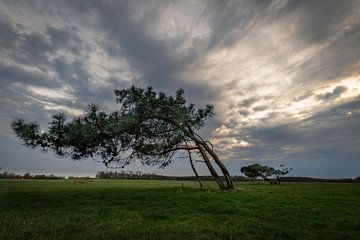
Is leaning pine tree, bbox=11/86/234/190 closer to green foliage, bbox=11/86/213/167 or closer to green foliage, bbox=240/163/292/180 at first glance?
green foliage, bbox=11/86/213/167

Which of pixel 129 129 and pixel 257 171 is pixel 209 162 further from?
pixel 257 171

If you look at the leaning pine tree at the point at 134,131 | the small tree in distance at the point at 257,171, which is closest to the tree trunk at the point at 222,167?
the leaning pine tree at the point at 134,131

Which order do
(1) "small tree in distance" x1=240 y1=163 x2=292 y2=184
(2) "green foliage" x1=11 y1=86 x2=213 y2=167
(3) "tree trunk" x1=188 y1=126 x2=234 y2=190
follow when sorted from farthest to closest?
(1) "small tree in distance" x1=240 y1=163 x2=292 y2=184 → (3) "tree trunk" x1=188 y1=126 x2=234 y2=190 → (2) "green foliage" x1=11 y1=86 x2=213 y2=167

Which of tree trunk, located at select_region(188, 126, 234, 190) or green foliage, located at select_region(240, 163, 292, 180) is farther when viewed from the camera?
green foliage, located at select_region(240, 163, 292, 180)

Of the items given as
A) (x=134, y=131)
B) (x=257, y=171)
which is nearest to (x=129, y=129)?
(x=134, y=131)

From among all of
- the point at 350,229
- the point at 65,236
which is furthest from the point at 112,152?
the point at 350,229

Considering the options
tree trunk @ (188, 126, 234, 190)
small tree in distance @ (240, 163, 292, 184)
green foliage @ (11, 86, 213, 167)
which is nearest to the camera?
green foliage @ (11, 86, 213, 167)

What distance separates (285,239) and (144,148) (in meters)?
17.9

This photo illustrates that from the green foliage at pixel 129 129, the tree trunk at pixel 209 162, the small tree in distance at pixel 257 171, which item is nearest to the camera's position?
the green foliage at pixel 129 129

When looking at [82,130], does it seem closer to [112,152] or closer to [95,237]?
[112,152]

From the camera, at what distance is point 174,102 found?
24734 millimetres

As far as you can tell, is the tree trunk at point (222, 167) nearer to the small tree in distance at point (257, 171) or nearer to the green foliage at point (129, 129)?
the green foliage at point (129, 129)

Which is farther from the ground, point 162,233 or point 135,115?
point 135,115

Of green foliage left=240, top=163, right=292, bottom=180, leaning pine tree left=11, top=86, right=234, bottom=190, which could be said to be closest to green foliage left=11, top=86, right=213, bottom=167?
leaning pine tree left=11, top=86, right=234, bottom=190
